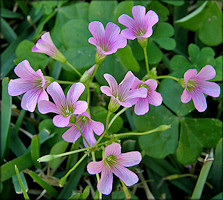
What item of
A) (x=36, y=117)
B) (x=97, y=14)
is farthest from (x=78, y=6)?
(x=36, y=117)

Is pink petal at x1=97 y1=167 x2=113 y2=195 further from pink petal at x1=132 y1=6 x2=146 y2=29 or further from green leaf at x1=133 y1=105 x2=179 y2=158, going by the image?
pink petal at x1=132 y1=6 x2=146 y2=29

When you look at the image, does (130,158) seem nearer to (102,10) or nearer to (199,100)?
(199,100)

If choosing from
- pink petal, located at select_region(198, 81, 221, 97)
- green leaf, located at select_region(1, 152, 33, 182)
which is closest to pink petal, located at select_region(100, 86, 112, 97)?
pink petal, located at select_region(198, 81, 221, 97)

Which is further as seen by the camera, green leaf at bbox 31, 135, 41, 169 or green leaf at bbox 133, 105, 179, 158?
green leaf at bbox 133, 105, 179, 158

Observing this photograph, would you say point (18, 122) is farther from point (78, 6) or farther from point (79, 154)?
point (78, 6)

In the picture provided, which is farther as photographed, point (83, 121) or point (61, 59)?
point (61, 59)

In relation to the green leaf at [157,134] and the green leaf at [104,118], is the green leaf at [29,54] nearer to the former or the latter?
the green leaf at [104,118]

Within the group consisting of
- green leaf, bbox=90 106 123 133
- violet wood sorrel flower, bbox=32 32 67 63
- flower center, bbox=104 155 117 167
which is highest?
violet wood sorrel flower, bbox=32 32 67 63

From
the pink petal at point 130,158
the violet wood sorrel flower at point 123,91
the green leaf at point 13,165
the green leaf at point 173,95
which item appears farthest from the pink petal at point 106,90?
the green leaf at point 13,165
